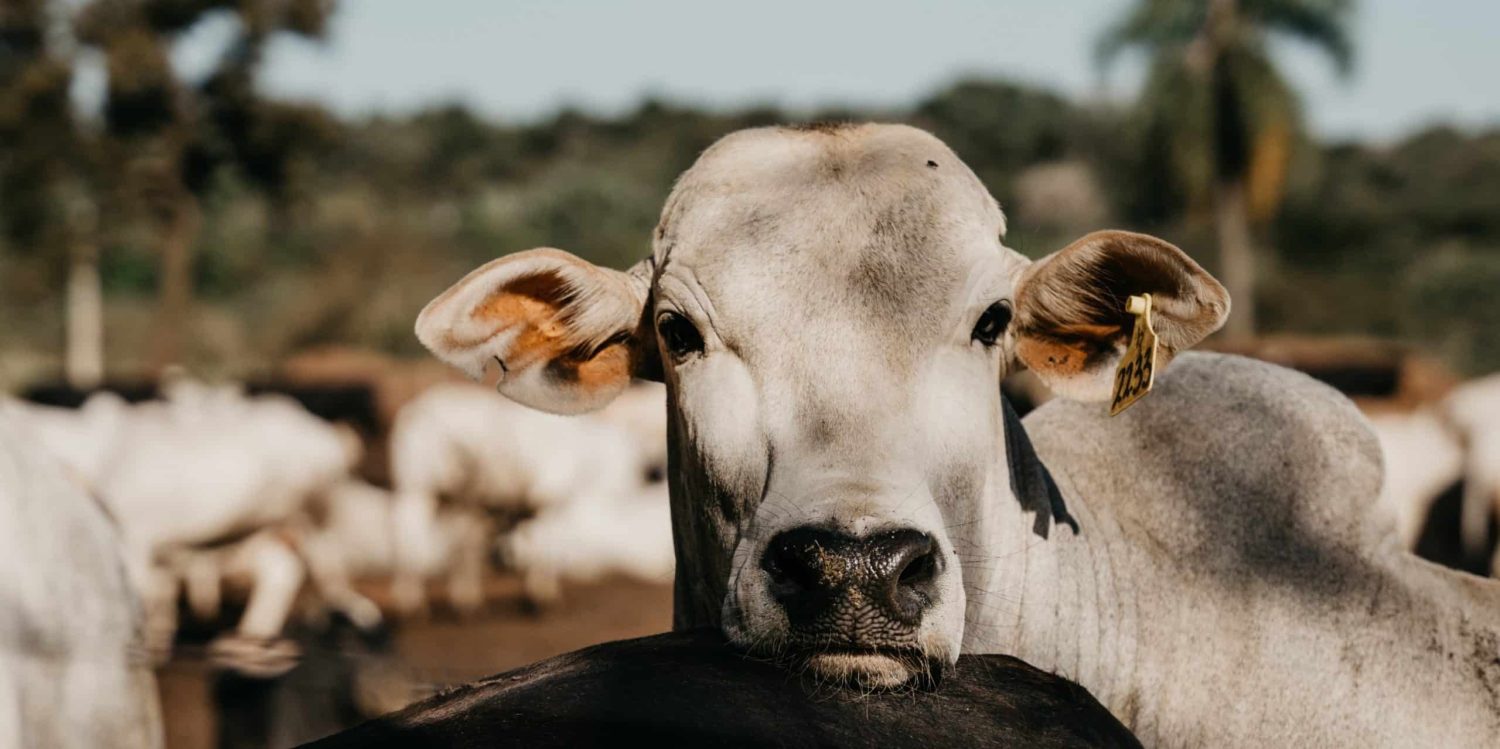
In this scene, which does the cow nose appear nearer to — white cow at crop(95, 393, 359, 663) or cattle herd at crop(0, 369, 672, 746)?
cattle herd at crop(0, 369, 672, 746)

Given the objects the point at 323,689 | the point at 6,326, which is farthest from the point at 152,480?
the point at 6,326

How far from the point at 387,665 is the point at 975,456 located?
222 centimetres

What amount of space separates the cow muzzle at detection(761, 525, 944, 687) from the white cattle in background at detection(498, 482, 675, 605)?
1740cm

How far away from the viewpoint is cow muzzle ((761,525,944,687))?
274 cm

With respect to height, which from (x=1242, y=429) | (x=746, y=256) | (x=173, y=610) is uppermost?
(x=746, y=256)

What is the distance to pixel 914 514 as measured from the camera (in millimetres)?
2893

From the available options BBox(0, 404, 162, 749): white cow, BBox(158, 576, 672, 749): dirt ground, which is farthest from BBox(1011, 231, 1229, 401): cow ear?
BBox(0, 404, 162, 749): white cow

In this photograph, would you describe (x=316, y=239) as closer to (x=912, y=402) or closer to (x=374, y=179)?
(x=374, y=179)

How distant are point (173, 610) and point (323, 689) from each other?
6.45m

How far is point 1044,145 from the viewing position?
256 ft

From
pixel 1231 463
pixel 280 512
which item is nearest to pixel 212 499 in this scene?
pixel 280 512

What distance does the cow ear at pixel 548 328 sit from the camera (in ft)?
12.0

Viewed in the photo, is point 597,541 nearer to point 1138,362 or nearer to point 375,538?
point 375,538

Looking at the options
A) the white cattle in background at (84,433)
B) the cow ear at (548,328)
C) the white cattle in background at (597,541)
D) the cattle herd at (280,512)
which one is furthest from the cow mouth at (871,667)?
the white cattle in background at (597,541)
